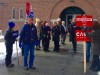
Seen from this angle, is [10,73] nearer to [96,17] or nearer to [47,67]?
[47,67]

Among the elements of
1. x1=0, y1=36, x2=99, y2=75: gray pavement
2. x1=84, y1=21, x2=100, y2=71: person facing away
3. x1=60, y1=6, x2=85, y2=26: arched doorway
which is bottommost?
x1=0, y1=36, x2=99, y2=75: gray pavement

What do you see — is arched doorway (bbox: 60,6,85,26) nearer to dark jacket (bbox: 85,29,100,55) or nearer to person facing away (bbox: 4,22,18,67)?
person facing away (bbox: 4,22,18,67)

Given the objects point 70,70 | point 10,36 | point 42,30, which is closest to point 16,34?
point 10,36

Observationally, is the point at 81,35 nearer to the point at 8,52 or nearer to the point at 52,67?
the point at 52,67

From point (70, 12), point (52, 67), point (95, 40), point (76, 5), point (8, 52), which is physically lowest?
point (52, 67)

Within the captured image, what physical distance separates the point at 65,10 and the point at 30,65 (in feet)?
91.9

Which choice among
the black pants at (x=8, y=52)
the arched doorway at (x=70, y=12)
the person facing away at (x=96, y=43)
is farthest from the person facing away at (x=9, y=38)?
the arched doorway at (x=70, y=12)

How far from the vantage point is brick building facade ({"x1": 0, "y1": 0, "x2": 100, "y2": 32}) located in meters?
38.4

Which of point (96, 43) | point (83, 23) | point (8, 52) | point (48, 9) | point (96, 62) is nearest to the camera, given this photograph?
point (83, 23)

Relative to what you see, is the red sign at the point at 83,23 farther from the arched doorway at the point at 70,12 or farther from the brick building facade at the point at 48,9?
the arched doorway at the point at 70,12

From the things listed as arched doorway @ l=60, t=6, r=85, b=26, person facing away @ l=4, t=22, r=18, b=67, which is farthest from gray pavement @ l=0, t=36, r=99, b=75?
arched doorway @ l=60, t=6, r=85, b=26

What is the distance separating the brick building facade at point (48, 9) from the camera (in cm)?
3841

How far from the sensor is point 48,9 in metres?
39.2

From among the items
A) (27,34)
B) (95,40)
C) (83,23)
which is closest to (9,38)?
(27,34)
